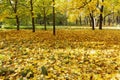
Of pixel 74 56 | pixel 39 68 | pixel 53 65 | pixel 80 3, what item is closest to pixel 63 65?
pixel 53 65

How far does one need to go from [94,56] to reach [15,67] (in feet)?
11.3

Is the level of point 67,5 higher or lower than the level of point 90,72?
higher

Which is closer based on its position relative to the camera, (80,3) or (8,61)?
(8,61)

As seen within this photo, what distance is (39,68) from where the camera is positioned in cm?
703

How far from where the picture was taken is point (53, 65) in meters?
7.49

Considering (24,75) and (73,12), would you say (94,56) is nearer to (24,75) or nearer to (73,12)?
(24,75)

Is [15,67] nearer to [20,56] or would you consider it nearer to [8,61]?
[8,61]

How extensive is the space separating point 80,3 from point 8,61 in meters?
9.32

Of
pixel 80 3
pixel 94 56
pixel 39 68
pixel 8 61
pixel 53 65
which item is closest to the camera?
pixel 39 68

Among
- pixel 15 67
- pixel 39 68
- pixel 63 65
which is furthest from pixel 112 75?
pixel 15 67

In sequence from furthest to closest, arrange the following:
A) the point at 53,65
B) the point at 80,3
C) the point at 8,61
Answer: the point at 80,3 → the point at 8,61 → the point at 53,65

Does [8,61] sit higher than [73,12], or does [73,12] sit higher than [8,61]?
[73,12]

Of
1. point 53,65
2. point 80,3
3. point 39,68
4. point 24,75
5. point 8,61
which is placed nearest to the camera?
point 24,75

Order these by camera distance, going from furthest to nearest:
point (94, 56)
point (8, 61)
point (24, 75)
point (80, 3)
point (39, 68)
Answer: point (80, 3) < point (94, 56) < point (8, 61) < point (39, 68) < point (24, 75)
